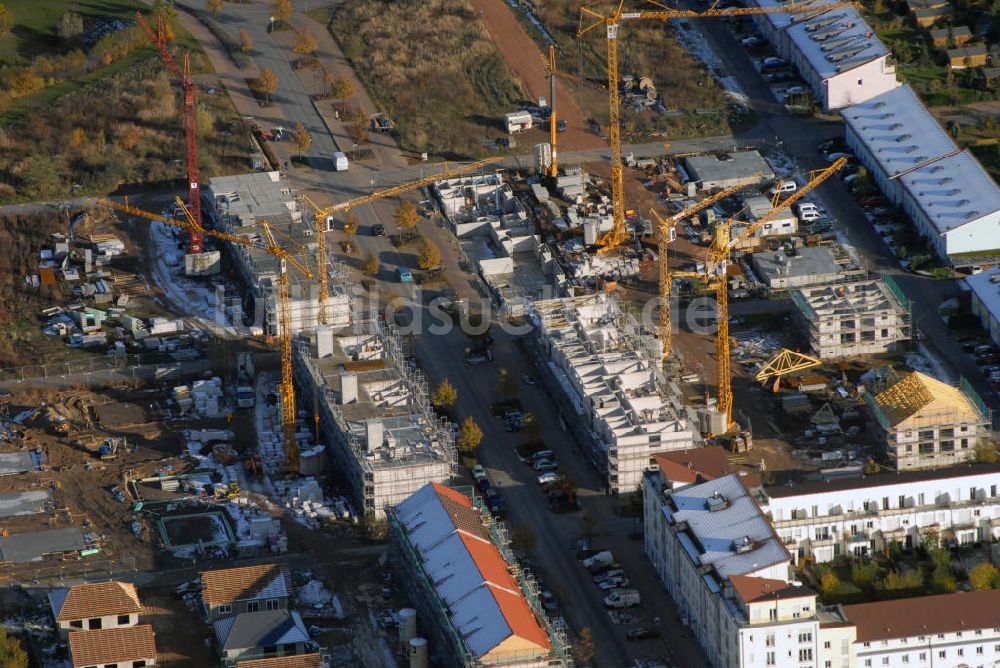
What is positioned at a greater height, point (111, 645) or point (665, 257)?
point (665, 257)

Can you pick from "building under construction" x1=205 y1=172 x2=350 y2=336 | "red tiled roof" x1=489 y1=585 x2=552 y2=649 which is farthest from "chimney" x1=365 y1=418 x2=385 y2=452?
"red tiled roof" x1=489 y1=585 x2=552 y2=649

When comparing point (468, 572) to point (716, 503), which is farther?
point (716, 503)

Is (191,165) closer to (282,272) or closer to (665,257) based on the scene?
(282,272)

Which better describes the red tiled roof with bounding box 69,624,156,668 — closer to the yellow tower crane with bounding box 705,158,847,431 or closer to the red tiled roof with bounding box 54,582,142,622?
the red tiled roof with bounding box 54,582,142,622

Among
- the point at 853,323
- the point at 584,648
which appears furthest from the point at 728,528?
the point at 853,323

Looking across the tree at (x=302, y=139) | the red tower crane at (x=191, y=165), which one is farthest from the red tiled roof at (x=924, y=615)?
the tree at (x=302, y=139)

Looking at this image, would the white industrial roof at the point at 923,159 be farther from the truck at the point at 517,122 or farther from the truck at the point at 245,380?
the truck at the point at 245,380

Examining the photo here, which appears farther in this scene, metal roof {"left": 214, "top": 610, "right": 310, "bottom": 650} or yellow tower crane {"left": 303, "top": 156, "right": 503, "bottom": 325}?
yellow tower crane {"left": 303, "top": 156, "right": 503, "bottom": 325}
